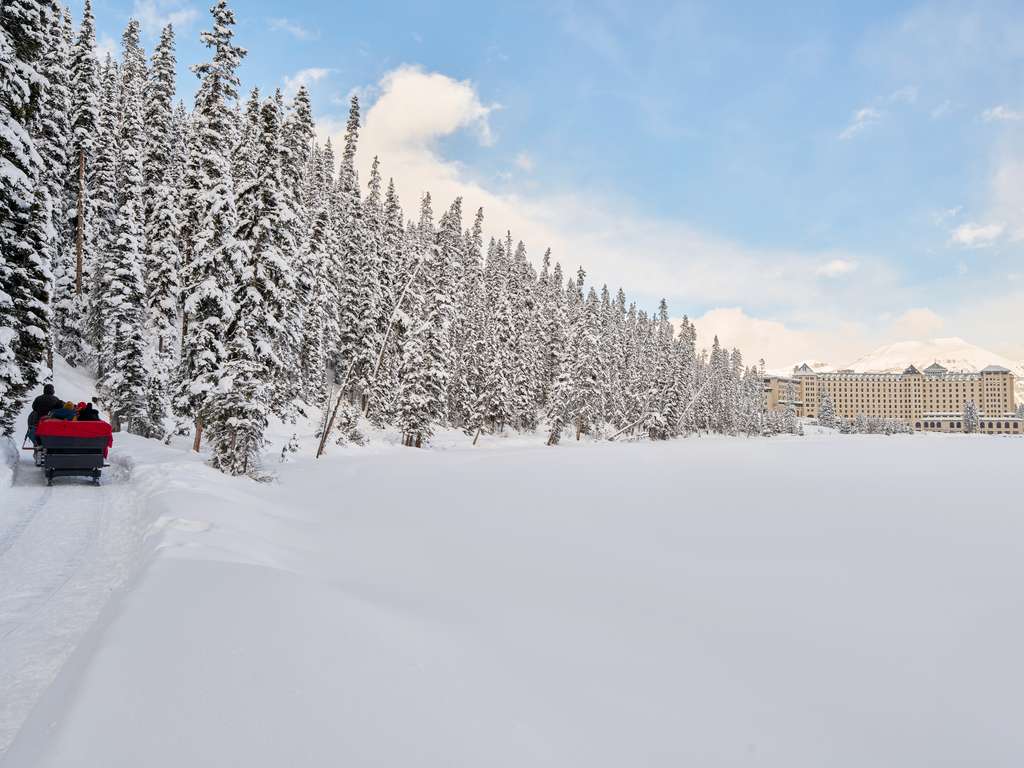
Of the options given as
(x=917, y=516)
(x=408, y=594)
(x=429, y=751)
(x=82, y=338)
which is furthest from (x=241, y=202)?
(x=917, y=516)

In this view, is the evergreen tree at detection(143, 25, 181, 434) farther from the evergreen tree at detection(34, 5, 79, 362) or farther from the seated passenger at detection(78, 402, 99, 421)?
the seated passenger at detection(78, 402, 99, 421)

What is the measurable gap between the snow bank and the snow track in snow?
580 millimetres

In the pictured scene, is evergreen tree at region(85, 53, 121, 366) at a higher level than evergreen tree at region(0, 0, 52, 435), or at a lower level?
higher

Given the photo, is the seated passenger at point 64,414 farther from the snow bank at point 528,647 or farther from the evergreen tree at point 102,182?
the evergreen tree at point 102,182

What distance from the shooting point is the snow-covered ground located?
4.04 meters

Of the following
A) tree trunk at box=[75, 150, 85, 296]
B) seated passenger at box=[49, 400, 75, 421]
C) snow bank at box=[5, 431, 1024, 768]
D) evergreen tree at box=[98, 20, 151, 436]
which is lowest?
snow bank at box=[5, 431, 1024, 768]

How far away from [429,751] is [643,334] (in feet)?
381

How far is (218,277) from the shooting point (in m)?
21.2

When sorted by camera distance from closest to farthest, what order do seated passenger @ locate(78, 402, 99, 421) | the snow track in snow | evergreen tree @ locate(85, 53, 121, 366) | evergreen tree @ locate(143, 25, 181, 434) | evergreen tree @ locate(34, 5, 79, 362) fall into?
the snow track in snow, seated passenger @ locate(78, 402, 99, 421), evergreen tree @ locate(34, 5, 79, 362), evergreen tree @ locate(143, 25, 181, 434), evergreen tree @ locate(85, 53, 121, 366)

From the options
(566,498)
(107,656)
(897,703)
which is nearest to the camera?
(107,656)

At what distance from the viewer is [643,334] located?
382 feet

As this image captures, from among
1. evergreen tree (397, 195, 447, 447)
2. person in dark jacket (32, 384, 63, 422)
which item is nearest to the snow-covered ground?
person in dark jacket (32, 384, 63, 422)

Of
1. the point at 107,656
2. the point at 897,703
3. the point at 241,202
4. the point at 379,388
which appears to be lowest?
the point at 897,703

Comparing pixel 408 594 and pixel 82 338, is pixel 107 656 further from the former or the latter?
pixel 82 338
